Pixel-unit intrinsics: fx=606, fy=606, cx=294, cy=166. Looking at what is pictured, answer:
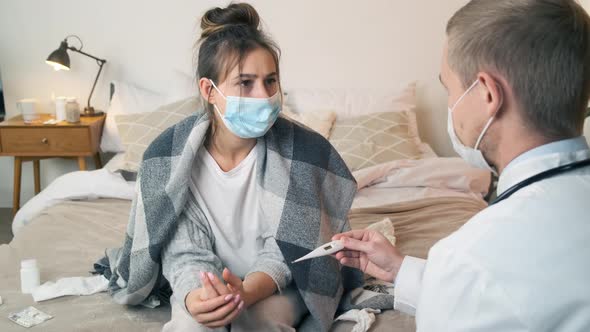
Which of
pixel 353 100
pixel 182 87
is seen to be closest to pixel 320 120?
pixel 353 100

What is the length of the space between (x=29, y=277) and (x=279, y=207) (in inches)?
29.5

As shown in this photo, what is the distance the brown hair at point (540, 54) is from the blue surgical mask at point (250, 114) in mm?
762

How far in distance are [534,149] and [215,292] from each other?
75 centimetres

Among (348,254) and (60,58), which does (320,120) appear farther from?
(348,254)

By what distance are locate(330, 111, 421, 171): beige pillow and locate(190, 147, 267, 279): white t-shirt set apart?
1173mm

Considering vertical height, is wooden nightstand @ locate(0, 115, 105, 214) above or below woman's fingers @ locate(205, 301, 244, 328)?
below

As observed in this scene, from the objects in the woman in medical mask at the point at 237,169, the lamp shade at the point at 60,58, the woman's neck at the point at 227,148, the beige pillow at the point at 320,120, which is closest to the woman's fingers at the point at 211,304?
the woman in medical mask at the point at 237,169

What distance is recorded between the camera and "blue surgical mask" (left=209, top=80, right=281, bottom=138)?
5.32 ft

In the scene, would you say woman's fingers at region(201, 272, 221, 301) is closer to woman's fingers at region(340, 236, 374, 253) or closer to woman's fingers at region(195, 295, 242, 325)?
woman's fingers at region(195, 295, 242, 325)

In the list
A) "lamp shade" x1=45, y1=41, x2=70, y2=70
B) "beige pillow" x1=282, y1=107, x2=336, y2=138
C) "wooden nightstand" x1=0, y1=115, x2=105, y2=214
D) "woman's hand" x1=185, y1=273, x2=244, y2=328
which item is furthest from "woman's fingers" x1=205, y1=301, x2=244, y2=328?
"lamp shade" x1=45, y1=41, x2=70, y2=70

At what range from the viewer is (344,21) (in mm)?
3336

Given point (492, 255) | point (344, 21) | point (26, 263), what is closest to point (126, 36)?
point (344, 21)

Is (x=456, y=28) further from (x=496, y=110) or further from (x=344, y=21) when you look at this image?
(x=344, y=21)

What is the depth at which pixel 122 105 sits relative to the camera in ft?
10.5
